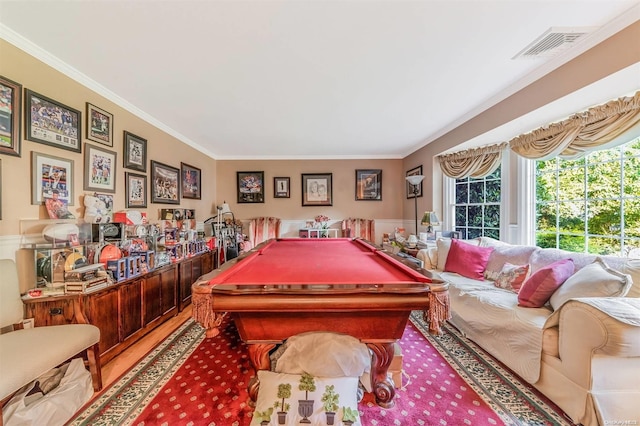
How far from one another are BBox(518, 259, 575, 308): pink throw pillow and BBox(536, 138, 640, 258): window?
2.38 feet

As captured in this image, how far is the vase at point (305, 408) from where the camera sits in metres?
1.19

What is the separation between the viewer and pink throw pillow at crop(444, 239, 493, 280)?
8.68 feet

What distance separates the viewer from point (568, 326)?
140cm

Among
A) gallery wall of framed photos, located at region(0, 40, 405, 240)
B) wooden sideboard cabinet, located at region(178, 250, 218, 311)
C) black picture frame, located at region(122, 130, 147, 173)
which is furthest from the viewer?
wooden sideboard cabinet, located at region(178, 250, 218, 311)

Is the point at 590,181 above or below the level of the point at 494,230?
above

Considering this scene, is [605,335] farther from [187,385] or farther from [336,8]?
[187,385]

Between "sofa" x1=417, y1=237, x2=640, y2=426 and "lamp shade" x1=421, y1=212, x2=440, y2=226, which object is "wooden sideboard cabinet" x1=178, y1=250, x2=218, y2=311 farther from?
"lamp shade" x1=421, y1=212, x2=440, y2=226

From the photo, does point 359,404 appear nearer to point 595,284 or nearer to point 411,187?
point 595,284

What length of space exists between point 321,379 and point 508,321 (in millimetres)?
1508

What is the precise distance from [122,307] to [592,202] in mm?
4517

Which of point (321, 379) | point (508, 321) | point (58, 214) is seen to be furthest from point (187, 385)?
point (508, 321)

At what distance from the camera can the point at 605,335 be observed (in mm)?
1218

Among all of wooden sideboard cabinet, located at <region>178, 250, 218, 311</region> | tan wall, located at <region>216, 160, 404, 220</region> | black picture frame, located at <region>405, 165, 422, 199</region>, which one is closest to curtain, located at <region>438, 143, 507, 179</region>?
black picture frame, located at <region>405, 165, 422, 199</region>

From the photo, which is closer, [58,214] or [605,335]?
[605,335]
